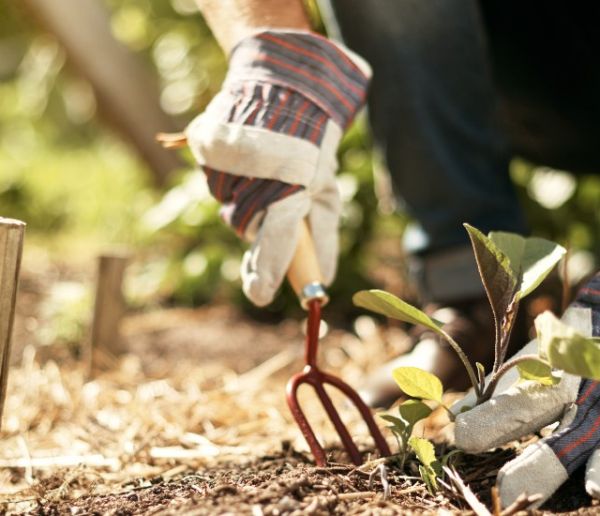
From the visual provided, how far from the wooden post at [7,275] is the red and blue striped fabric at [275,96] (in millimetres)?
305

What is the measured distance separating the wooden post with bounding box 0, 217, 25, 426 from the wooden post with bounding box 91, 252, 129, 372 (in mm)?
858

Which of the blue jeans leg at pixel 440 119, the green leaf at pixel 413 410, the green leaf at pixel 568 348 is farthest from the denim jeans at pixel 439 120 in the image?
the green leaf at pixel 568 348

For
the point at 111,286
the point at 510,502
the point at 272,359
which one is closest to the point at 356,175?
the point at 272,359

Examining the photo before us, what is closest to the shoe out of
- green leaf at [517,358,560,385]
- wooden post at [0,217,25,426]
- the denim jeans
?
the denim jeans

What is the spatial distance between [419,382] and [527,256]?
0.21 meters

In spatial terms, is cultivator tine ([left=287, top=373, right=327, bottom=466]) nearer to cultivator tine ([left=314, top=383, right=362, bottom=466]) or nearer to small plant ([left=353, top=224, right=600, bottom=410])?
cultivator tine ([left=314, top=383, right=362, bottom=466])

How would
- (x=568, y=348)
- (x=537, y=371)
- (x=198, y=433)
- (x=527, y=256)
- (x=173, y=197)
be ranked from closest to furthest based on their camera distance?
(x=568, y=348)
(x=537, y=371)
(x=527, y=256)
(x=198, y=433)
(x=173, y=197)

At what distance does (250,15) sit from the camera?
1.17 m

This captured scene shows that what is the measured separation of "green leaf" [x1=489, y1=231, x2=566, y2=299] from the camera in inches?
36.9

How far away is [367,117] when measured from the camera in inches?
69.7

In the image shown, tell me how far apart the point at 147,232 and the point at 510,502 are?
5.34 feet

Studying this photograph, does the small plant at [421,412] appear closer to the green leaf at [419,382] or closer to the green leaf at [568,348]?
the green leaf at [419,382]

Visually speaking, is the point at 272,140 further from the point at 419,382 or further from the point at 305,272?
the point at 419,382

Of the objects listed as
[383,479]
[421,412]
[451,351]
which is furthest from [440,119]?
[383,479]
